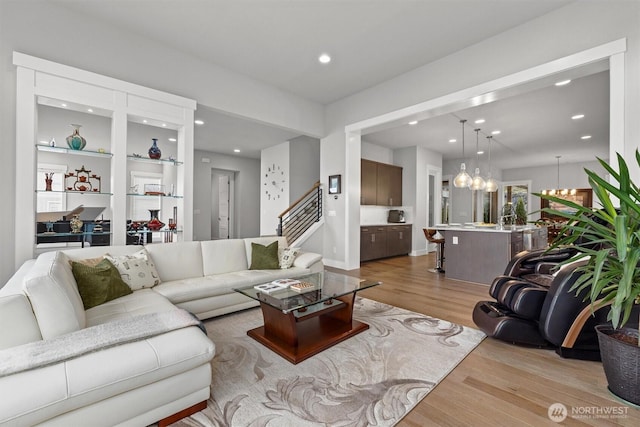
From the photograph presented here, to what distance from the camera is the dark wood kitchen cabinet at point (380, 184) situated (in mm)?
7000

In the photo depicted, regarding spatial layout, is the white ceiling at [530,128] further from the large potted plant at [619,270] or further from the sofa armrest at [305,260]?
the sofa armrest at [305,260]

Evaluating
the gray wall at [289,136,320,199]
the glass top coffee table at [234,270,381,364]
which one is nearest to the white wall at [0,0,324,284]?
the gray wall at [289,136,320,199]

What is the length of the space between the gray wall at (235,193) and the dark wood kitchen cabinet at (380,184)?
15.2 ft

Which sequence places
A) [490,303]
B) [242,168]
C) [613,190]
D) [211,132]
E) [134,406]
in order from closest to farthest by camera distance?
[134,406] < [613,190] < [490,303] < [211,132] < [242,168]

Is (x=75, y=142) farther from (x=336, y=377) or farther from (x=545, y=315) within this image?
(x=545, y=315)

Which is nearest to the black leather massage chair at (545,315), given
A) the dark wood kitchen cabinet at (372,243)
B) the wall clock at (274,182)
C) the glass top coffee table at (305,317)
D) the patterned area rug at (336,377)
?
the patterned area rug at (336,377)

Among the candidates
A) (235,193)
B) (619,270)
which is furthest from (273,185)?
(619,270)

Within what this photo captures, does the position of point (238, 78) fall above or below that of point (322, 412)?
above

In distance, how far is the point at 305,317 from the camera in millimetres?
2428

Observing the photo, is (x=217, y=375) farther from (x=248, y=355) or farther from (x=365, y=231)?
(x=365, y=231)

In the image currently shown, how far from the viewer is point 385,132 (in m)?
6.72

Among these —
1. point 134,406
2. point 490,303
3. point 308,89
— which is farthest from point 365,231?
point 134,406

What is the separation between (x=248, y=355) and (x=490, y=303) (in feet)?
7.81

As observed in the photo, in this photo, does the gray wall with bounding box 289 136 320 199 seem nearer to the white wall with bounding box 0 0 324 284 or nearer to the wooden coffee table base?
the white wall with bounding box 0 0 324 284
